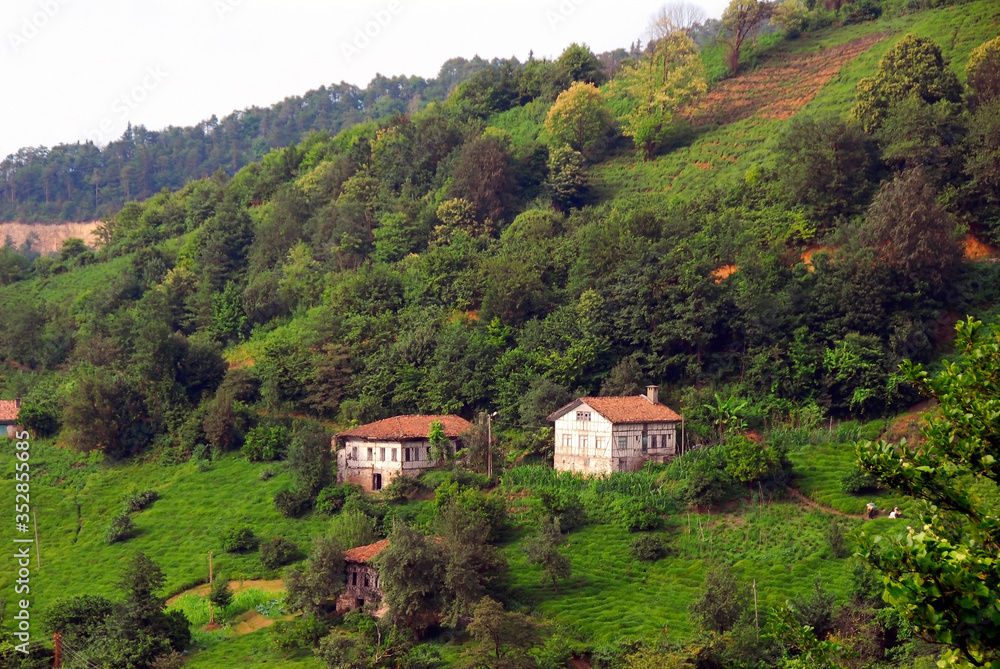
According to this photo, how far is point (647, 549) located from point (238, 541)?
20.3 meters

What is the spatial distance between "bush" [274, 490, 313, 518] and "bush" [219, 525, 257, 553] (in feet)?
7.50

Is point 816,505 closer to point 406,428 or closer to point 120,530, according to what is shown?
point 406,428

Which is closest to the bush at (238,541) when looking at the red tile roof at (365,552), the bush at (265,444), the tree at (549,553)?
the red tile roof at (365,552)

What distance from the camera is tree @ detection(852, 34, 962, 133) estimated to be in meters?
70.2

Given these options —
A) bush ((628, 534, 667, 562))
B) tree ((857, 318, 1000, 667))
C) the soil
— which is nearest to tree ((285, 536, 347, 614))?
bush ((628, 534, 667, 562))

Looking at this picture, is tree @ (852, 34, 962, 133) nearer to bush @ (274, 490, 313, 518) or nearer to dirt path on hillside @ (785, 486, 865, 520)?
dirt path on hillside @ (785, 486, 865, 520)

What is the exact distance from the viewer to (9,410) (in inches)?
2793

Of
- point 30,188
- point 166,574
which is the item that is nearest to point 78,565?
point 166,574

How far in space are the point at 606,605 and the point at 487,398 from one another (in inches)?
798

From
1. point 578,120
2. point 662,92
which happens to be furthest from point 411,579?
point 662,92

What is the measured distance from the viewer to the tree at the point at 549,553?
1758 inches

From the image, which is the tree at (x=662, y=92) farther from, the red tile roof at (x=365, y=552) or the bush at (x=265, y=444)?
the red tile roof at (x=365, y=552)

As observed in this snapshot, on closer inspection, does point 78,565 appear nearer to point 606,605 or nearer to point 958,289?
point 606,605

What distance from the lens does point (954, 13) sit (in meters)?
84.2
